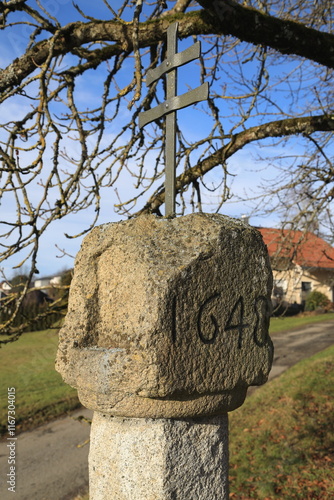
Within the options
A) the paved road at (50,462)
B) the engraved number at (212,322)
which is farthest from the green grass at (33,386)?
the engraved number at (212,322)

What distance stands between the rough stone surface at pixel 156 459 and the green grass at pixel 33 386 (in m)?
3.78

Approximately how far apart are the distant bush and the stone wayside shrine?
22431mm

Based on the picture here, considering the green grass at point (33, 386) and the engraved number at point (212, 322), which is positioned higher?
the engraved number at point (212, 322)

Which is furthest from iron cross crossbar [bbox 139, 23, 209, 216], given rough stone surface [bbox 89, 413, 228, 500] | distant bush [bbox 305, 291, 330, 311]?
distant bush [bbox 305, 291, 330, 311]

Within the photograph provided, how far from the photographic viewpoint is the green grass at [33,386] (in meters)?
7.45

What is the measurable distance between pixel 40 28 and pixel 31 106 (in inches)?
27.5

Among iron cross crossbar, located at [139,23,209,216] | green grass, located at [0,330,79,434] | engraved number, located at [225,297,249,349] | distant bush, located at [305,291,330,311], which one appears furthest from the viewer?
distant bush, located at [305,291,330,311]

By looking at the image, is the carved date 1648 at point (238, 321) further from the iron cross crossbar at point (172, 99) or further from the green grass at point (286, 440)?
the green grass at point (286, 440)

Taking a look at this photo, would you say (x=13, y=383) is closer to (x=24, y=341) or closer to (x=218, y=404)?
(x=24, y=341)

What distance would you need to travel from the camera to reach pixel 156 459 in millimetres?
2123

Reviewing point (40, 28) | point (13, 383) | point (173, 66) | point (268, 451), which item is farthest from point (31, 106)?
point (13, 383)

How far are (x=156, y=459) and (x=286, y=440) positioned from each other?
196 inches

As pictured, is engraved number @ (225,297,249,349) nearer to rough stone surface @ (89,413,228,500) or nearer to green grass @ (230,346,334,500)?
rough stone surface @ (89,413,228,500)

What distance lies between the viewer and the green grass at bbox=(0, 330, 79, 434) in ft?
24.4
